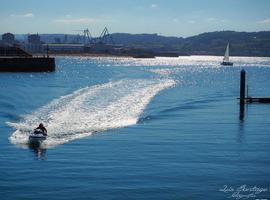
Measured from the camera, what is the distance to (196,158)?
103ft

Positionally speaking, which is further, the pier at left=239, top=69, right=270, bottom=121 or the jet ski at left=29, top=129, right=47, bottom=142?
the pier at left=239, top=69, right=270, bottom=121

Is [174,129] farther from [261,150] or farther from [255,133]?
[261,150]

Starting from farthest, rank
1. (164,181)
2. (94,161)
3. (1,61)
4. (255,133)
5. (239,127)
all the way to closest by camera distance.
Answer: (1,61) < (239,127) < (255,133) < (94,161) < (164,181)

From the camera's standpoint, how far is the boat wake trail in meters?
38.8

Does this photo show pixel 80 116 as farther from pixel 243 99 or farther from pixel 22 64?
pixel 22 64

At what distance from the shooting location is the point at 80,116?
155 ft

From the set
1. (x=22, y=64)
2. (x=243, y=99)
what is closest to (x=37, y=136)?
(x=243, y=99)

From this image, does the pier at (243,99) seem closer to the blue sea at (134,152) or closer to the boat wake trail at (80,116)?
the blue sea at (134,152)

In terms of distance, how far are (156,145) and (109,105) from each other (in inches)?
841

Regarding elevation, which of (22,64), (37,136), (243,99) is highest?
(22,64)

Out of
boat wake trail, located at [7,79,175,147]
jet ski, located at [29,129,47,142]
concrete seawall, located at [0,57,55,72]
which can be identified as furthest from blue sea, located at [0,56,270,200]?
concrete seawall, located at [0,57,55,72]

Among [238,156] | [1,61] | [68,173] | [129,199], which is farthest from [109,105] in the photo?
[1,61]

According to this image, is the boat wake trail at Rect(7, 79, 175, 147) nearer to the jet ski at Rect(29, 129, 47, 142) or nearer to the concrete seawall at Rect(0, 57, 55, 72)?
the jet ski at Rect(29, 129, 47, 142)

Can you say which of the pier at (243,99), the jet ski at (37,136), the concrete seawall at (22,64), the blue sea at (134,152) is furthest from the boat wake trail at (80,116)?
the concrete seawall at (22,64)
